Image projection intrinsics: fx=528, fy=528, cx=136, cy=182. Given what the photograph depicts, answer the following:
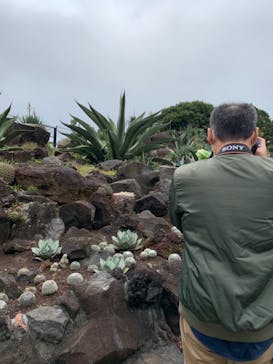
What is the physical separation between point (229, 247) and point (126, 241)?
8.60 ft

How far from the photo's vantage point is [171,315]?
138 inches

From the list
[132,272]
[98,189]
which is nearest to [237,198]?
[132,272]

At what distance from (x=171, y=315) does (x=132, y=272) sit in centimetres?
39


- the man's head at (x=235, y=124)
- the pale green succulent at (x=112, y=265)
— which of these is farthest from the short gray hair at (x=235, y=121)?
the pale green succulent at (x=112, y=265)

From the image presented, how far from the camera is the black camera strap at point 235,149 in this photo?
2031 mm

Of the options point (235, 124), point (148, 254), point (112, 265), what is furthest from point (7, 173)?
point (235, 124)

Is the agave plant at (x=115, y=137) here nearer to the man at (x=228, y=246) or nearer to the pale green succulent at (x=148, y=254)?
the pale green succulent at (x=148, y=254)

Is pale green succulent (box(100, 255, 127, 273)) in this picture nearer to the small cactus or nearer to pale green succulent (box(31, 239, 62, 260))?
pale green succulent (box(31, 239, 62, 260))

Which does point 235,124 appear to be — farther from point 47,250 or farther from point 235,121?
point 47,250

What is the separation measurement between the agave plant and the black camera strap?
720 cm

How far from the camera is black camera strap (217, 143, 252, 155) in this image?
2031 mm

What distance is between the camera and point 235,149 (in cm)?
203

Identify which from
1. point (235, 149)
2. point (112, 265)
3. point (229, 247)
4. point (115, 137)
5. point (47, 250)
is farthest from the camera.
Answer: point (115, 137)

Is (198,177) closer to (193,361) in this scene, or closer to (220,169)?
(220,169)
